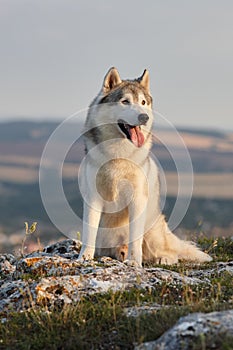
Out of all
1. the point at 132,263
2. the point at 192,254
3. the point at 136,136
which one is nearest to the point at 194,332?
the point at 132,263

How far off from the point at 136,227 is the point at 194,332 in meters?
4.49

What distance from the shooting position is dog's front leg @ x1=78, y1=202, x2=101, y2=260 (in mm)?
10125

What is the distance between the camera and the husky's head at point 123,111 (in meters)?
10.1

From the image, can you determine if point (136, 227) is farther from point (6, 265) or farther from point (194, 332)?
point (194, 332)

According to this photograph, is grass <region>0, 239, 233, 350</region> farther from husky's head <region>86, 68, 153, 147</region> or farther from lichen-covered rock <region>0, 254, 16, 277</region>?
husky's head <region>86, 68, 153, 147</region>

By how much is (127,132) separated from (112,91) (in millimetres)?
773

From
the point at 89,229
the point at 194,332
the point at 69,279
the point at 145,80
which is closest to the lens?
the point at 194,332

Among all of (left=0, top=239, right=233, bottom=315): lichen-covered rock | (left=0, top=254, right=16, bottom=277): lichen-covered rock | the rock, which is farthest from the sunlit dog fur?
the rock

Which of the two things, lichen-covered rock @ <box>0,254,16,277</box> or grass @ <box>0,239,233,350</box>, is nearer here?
grass @ <box>0,239,233,350</box>

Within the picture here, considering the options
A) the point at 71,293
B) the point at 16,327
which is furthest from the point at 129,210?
the point at 16,327

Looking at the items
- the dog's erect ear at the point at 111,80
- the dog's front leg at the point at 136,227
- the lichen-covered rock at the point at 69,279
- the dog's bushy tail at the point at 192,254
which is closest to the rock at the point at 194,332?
the lichen-covered rock at the point at 69,279

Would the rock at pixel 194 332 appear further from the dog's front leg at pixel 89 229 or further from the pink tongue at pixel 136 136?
the pink tongue at pixel 136 136

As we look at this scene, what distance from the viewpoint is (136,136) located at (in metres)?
10.2

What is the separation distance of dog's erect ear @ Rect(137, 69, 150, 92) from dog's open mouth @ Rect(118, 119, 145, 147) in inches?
37.8
